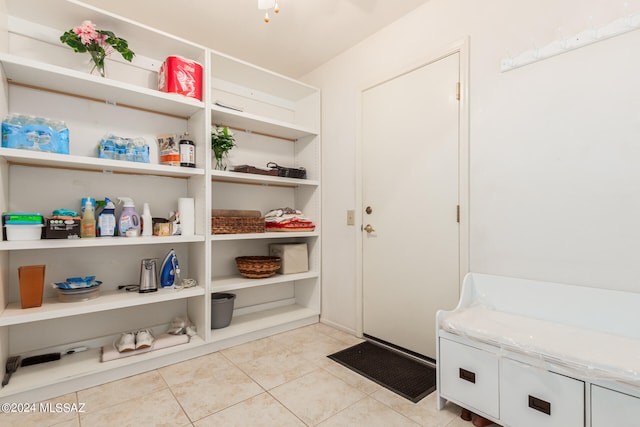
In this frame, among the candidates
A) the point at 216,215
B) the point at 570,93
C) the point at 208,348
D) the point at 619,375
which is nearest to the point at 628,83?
the point at 570,93

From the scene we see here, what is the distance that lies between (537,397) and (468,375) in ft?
0.92

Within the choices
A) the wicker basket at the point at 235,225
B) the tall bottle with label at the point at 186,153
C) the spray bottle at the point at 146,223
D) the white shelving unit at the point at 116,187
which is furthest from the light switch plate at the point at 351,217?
the spray bottle at the point at 146,223

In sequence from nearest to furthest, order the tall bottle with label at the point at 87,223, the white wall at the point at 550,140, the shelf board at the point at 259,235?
the white wall at the point at 550,140, the tall bottle with label at the point at 87,223, the shelf board at the point at 259,235

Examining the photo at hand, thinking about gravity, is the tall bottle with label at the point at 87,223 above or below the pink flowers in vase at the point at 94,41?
below

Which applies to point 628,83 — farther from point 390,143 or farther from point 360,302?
point 360,302

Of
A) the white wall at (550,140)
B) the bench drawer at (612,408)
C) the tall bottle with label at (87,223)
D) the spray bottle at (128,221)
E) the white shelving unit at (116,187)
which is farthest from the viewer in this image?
the spray bottle at (128,221)

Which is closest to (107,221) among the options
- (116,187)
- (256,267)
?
(116,187)

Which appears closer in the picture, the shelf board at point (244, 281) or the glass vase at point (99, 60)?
the glass vase at point (99, 60)

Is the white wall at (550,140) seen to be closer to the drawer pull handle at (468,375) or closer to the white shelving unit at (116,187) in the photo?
the drawer pull handle at (468,375)

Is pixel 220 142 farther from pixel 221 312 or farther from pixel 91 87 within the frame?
pixel 221 312

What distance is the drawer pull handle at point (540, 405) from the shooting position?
123 cm

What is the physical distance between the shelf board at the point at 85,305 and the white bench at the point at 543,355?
1717mm

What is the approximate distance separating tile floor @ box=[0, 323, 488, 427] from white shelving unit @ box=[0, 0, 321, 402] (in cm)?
16

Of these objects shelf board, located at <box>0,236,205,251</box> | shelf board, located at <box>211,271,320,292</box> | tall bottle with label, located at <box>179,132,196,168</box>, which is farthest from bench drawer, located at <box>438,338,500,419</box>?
tall bottle with label, located at <box>179,132,196,168</box>
